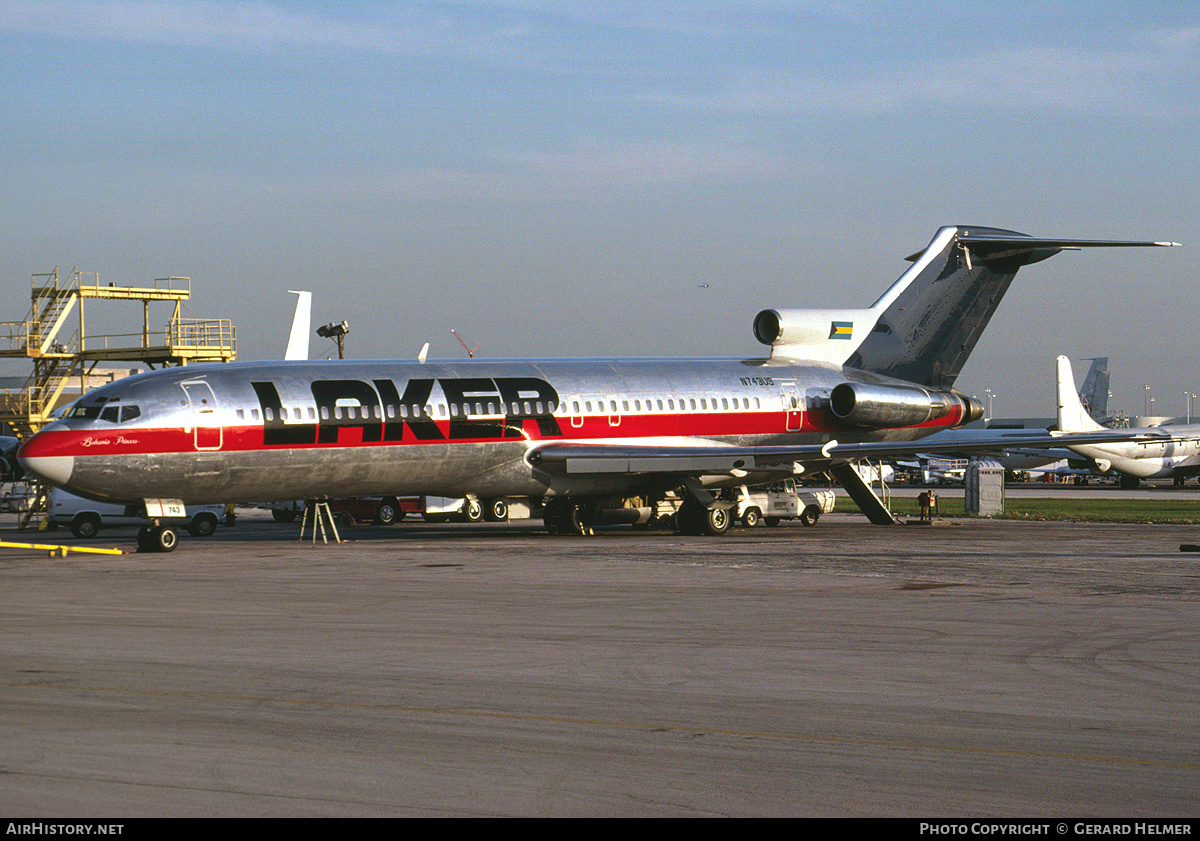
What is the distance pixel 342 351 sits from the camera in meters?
59.1

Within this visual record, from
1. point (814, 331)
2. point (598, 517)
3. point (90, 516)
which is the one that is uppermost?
point (814, 331)

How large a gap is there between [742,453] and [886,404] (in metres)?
5.83

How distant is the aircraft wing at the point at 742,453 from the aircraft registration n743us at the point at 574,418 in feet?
0.23

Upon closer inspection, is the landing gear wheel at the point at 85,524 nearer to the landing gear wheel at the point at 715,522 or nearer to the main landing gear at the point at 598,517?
the main landing gear at the point at 598,517

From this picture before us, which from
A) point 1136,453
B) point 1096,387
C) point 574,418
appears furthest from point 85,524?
point 1096,387

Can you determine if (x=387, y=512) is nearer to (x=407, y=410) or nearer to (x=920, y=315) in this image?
(x=407, y=410)

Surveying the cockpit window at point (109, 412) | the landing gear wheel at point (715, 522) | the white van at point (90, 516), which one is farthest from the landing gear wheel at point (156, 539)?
the landing gear wheel at point (715, 522)

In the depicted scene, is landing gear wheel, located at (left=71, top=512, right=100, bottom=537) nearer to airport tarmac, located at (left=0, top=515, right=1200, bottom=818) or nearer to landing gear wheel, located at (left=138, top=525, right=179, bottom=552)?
landing gear wheel, located at (left=138, top=525, right=179, bottom=552)

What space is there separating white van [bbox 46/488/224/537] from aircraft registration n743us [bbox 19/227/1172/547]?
1120cm

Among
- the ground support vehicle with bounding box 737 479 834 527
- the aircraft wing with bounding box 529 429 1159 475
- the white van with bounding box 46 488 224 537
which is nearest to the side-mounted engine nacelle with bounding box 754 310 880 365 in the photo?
the aircraft wing with bounding box 529 429 1159 475

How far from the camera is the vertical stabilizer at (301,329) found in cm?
3809

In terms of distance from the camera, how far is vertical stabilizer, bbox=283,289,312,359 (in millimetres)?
38094

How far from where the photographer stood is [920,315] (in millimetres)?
41688

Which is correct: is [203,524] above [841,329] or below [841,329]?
below
